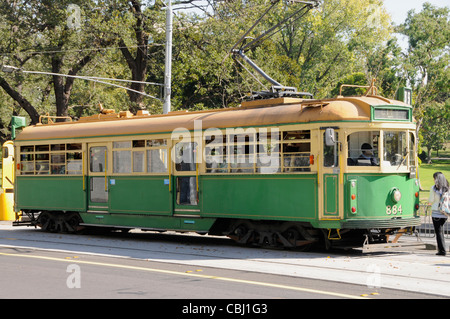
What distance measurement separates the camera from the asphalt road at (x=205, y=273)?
30.7 ft

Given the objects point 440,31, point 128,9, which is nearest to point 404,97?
point 128,9

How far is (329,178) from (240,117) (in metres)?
2.57

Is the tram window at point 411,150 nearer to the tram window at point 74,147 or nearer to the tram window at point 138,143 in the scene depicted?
the tram window at point 138,143

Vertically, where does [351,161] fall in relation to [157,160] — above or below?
below

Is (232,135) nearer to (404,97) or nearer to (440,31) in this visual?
(404,97)

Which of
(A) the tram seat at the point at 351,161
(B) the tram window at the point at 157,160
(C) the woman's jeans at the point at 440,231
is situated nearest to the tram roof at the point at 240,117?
(B) the tram window at the point at 157,160

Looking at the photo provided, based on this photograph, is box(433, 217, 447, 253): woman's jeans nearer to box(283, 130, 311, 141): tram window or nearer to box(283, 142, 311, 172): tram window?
box(283, 142, 311, 172): tram window

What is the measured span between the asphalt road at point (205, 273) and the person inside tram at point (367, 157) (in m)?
1.81

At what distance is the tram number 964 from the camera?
13734 millimetres

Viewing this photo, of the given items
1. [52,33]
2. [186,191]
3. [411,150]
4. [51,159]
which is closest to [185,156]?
[186,191]

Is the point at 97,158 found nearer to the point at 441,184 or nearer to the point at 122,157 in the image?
the point at 122,157

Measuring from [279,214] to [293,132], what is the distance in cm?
169

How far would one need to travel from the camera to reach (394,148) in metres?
14.1
